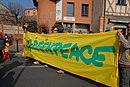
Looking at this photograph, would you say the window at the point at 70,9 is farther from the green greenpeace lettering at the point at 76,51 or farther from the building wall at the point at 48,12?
the green greenpeace lettering at the point at 76,51

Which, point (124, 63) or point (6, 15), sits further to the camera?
point (6, 15)

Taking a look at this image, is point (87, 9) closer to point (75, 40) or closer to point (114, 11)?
point (114, 11)

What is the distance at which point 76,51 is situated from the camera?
6.48 m

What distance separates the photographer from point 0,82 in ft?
19.6

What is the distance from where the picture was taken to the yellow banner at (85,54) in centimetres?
506

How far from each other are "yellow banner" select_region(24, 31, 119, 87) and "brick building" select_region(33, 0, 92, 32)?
17107 millimetres

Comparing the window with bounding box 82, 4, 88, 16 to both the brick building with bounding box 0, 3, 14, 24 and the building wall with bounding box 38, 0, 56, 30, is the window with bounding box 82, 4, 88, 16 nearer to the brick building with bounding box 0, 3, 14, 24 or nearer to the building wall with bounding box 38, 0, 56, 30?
the building wall with bounding box 38, 0, 56, 30

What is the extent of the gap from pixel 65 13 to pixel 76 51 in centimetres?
1959

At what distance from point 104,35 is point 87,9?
22.1 metres

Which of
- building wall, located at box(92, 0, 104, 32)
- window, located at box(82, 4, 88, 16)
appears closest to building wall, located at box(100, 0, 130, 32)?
building wall, located at box(92, 0, 104, 32)

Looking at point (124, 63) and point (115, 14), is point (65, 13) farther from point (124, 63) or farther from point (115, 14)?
point (124, 63)

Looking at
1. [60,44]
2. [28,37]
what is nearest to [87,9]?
[28,37]

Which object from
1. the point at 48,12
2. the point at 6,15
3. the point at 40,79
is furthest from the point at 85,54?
the point at 6,15

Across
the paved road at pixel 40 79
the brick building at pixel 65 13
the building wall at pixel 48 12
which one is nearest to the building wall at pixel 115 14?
the brick building at pixel 65 13
